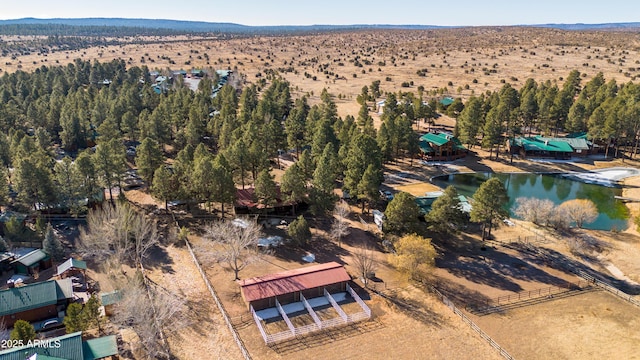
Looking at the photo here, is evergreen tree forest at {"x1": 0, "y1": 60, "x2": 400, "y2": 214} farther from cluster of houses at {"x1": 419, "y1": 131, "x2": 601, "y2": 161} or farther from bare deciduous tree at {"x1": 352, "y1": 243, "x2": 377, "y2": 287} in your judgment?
cluster of houses at {"x1": 419, "y1": 131, "x2": 601, "y2": 161}

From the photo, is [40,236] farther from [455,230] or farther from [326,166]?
[455,230]

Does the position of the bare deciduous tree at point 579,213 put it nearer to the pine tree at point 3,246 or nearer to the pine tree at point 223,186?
the pine tree at point 223,186

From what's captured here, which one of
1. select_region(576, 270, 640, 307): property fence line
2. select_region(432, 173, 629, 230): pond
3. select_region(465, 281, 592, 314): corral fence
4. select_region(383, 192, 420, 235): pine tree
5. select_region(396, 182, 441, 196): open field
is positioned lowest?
select_region(465, 281, 592, 314): corral fence

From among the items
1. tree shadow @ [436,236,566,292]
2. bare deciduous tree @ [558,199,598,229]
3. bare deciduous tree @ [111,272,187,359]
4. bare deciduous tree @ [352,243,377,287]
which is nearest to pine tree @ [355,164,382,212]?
bare deciduous tree @ [352,243,377,287]

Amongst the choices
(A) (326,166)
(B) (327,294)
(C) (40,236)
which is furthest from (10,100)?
(B) (327,294)

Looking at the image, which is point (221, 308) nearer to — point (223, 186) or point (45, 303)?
point (45, 303)

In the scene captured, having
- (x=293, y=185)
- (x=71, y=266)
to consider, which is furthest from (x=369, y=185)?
(x=71, y=266)
